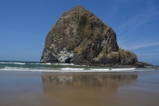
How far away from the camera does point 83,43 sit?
2490 inches

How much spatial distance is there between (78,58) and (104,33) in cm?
1503

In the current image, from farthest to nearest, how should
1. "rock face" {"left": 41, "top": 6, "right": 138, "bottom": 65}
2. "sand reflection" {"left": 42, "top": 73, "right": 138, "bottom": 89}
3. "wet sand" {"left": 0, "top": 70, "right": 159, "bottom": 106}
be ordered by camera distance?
1. "rock face" {"left": 41, "top": 6, "right": 138, "bottom": 65}
2. "sand reflection" {"left": 42, "top": 73, "right": 138, "bottom": 89}
3. "wet sand" {"left": 0, "top": 70, "right": 159, "bottom": 106}

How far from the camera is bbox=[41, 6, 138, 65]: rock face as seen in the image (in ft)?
200

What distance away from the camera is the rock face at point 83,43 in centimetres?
6103

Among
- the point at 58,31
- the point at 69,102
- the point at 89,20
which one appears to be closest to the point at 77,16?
the point at 89,20

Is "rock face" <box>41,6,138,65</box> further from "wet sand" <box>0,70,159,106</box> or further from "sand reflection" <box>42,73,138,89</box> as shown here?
"wet sand" <box>0,70,159,106</box>

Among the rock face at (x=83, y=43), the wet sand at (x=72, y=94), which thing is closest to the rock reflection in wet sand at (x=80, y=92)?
the wet sand at (x=72, y=94)

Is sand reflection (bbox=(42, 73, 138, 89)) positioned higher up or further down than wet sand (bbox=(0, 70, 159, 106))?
higher up

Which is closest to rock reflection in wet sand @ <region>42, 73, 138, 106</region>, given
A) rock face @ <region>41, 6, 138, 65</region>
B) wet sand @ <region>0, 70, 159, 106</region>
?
wet sand @ <region>0, 70, 159, 106</region>

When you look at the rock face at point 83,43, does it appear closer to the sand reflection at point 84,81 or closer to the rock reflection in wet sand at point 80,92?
the sand reflection at point 84,81

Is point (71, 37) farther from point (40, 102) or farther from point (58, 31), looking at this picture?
point (40, 102)

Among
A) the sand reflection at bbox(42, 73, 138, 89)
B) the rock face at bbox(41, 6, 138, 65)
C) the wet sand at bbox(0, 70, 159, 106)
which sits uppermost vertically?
the rock face at bbox(41, 6, 138, 65)

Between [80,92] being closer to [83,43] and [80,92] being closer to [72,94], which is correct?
[72,94]

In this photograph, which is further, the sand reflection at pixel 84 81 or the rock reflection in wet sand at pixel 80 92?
the sand reflection at pixel 84 81
